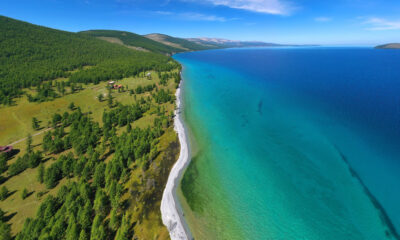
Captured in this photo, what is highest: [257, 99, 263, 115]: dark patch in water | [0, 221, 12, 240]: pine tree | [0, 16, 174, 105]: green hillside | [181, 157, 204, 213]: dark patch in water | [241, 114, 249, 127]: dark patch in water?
[0, 16, 174, 105]: green hillside

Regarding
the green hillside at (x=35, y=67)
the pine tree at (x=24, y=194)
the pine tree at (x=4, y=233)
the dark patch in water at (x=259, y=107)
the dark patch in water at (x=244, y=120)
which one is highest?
the green hillside at (x=35, y=67)

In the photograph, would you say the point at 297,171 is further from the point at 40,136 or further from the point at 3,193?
the point at 40,136

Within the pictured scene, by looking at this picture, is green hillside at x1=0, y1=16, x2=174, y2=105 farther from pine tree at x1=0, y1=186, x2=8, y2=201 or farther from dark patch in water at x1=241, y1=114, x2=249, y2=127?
dark patch in water at x1=241, y1=114, x2=249, y2=127

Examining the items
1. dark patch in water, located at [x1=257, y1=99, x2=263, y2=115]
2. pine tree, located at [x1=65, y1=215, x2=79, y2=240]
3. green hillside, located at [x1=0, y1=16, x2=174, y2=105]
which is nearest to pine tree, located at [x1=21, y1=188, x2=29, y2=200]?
pine tree, located at [x1=65, y1=215, x2=79, y2=240]

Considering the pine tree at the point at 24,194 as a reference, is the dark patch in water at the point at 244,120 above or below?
above

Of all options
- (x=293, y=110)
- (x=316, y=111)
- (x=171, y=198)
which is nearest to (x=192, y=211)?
(x=171, y=198)

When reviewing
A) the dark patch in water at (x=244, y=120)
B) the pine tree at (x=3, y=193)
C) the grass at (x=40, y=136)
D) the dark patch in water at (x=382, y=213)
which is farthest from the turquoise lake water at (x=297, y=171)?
the pine tree at (x=3, y=193)

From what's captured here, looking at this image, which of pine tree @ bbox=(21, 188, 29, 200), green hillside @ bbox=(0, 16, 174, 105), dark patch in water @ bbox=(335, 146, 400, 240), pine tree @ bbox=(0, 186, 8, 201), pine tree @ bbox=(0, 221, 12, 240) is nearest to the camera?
pine tree @ bbox=(0, 221, 12, 240)

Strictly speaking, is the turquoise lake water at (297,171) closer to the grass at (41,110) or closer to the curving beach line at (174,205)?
the curving beach line at (174,205)
